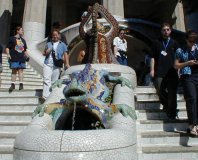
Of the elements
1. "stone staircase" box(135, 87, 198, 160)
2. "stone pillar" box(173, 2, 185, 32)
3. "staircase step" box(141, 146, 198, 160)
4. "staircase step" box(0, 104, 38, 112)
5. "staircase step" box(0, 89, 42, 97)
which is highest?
"stone pillar" box(173, 2, 185, 32)

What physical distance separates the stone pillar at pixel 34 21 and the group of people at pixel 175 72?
13153 millimetres

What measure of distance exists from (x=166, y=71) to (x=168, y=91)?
400mm

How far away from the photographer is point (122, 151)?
323cm

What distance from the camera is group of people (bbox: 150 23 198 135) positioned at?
4871mm

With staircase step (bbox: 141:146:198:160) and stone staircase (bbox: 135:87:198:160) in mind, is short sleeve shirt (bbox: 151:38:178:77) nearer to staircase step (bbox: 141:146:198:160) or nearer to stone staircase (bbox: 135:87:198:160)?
stone staircase (bbox: 135:87:198:160)

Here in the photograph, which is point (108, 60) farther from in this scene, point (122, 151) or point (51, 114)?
point (122, 151)

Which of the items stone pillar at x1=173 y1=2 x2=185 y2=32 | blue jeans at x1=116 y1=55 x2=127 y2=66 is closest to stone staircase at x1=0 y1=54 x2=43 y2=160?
blue jeans at x1=116 y1=55 x2=127 y2=66

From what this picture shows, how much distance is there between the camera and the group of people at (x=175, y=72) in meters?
4.87

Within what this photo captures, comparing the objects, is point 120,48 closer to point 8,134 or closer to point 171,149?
point 8,134

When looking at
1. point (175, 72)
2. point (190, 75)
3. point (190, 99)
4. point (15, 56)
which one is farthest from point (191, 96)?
point (15, 56)

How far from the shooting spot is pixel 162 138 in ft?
16.7

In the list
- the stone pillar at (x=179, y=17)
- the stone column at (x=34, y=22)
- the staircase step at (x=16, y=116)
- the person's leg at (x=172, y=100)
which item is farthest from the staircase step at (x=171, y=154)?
the stone pillar at (x=179, y=17)

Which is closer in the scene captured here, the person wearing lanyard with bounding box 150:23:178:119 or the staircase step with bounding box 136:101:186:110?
the person wearing lanyard with bounding box 150:23:178:119

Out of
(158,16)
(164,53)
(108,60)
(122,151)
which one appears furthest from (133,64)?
(122,151)
